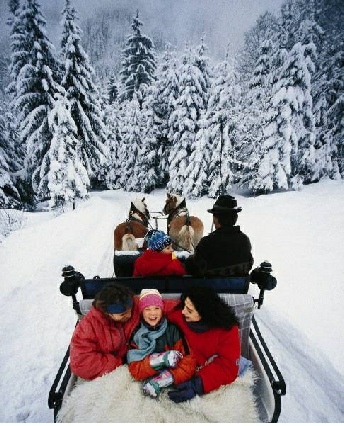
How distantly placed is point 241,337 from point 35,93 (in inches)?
560

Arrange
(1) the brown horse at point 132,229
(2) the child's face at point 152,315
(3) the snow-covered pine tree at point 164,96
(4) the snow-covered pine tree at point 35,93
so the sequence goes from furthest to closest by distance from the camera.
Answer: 1. (3) the snow-covered pine tree at point 164,96
2. (4) the snow-covered pine tree at point 35,93
3. (1) the brown horse at point 132,229
4. (2) the child's face at point 152,315

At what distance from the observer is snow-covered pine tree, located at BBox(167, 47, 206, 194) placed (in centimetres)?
1706

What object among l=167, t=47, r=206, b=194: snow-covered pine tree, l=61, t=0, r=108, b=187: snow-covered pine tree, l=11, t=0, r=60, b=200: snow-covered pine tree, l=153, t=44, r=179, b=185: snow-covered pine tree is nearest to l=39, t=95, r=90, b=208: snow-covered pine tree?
l=11, t=0, r=60, b=200: snow-covered pine tree

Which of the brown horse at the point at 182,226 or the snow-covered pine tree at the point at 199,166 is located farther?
the snow-covered pine tree at the point at 199,166

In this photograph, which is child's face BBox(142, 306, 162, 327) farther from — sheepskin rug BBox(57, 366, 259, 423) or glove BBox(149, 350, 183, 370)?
sheepskin rug BBox(57, 366, 259, 423)

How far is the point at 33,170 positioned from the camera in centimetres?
1506

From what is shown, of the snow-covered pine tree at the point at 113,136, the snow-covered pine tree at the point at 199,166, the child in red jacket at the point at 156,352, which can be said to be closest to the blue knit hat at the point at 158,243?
the child in red jacket at the point at 156,352

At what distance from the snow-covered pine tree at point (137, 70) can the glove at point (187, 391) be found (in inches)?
207

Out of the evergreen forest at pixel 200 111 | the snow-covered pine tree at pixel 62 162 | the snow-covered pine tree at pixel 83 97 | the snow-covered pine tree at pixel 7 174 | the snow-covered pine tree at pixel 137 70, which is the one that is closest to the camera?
the snow-covered pine tree at pixel 137 70

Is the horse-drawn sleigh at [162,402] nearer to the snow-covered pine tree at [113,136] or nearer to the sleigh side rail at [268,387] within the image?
the sleigh side rail at [268,387]

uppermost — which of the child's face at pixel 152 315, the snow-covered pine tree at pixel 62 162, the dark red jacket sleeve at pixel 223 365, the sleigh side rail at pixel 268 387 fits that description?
the snow-covered pine tree at pixel 62 162

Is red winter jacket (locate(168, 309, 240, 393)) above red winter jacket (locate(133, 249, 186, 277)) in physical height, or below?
below

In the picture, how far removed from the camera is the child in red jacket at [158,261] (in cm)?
339

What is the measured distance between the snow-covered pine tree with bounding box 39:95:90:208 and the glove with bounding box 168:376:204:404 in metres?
13.3
